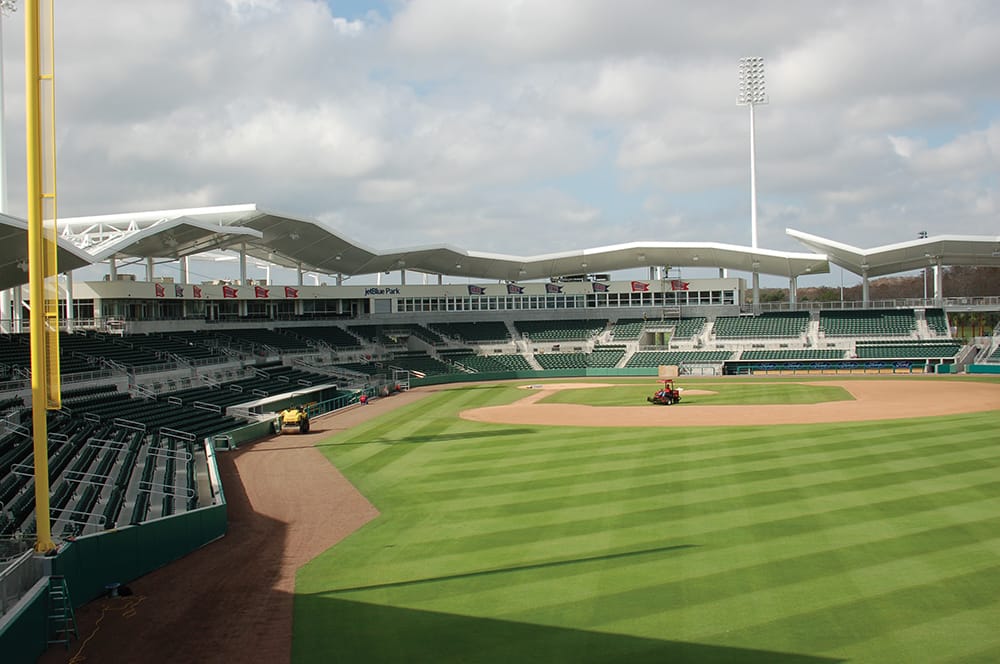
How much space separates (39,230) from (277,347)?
5011cm

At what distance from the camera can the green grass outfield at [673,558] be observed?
1265cm

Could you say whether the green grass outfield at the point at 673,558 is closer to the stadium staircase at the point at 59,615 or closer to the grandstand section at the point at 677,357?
the stadium staircase at the point at 59,615

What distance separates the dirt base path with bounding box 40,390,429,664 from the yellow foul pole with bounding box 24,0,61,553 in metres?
2.09

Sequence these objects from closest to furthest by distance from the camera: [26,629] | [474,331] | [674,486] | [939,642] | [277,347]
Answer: [939,642], [26,629], [674,486], [277,347], [474,331]

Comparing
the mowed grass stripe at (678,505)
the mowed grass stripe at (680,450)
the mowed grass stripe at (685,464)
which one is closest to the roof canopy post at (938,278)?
the mowed grass stripe at (680,450)

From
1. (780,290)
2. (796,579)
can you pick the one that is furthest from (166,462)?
(780,290)

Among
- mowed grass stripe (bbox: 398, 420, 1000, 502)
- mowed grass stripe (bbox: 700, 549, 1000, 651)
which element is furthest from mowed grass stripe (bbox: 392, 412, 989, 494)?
mowed grass stripe (bbox: 700, 549, 1000, 651)

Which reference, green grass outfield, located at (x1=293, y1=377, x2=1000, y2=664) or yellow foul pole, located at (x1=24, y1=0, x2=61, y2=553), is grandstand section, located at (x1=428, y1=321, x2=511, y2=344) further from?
yellow foul pole, located at (x1=24, y1=0, x2=61, y2=553)

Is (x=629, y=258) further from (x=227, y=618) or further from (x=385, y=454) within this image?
(x=227, y=618)

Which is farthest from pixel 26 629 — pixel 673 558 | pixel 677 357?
pixel 677 357

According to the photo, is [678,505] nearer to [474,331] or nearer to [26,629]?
[26,629]

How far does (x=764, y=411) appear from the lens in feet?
134

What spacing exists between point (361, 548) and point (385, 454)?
12516mm

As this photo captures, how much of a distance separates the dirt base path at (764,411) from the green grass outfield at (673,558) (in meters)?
7.60
